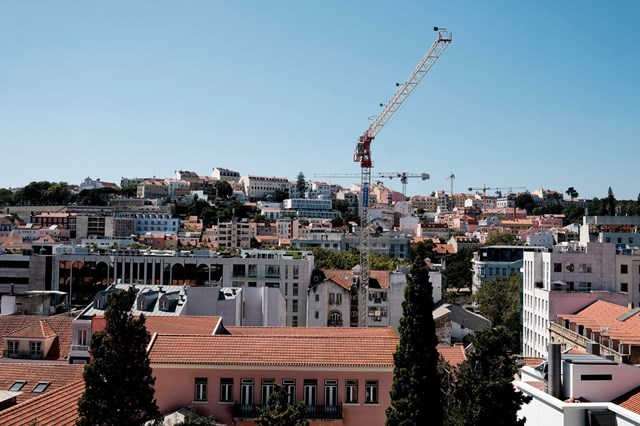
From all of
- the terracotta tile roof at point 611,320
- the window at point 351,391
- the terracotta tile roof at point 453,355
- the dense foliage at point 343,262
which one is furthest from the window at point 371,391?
the dense foliage at point 343,262

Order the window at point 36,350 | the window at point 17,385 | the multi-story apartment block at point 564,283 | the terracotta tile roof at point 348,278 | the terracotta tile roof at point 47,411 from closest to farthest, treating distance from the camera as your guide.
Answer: the terracotta tile roof at point 47,411, the window at point 17,385, the window at point 36,350, the multi-story apartment block at point 564,283, the terracotta tile roof at point 348,278

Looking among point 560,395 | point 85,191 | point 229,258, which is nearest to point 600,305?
point 560,395

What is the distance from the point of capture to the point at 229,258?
62.4 m

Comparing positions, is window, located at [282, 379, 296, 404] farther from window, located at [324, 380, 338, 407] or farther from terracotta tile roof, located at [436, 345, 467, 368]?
terracotta tile roof, located at [436, 345, 467, 368]

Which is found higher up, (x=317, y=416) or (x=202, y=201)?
(x=202, y=201)

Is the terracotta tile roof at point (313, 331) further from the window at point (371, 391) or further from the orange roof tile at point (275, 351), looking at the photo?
the window at point (371, 391)

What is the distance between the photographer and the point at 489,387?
1838cm

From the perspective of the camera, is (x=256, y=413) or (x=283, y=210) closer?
(x=256, y=413)

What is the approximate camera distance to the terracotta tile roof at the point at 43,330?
33.3m

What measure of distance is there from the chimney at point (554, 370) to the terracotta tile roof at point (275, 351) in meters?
5.51

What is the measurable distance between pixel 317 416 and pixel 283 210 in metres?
166

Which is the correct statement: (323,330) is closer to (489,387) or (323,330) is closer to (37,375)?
(37,375)

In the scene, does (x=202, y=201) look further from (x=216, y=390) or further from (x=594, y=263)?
(x=216, y=390)

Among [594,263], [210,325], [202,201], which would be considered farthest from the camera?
[202,201]
